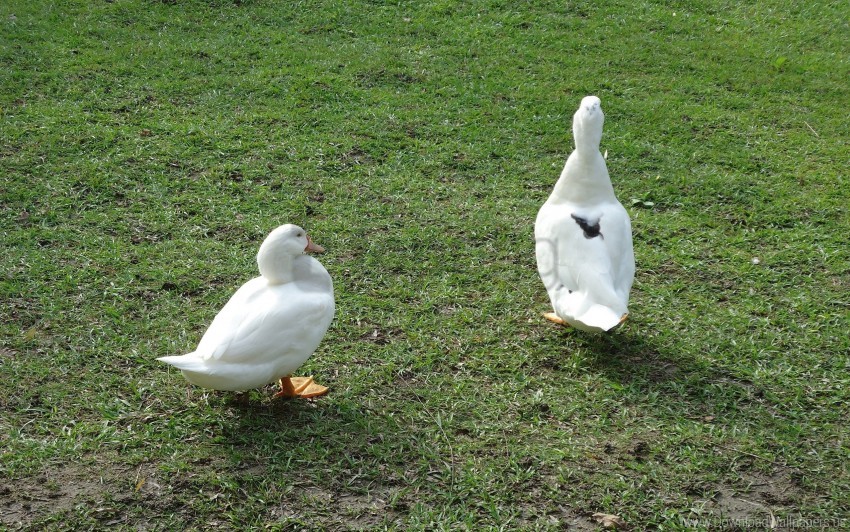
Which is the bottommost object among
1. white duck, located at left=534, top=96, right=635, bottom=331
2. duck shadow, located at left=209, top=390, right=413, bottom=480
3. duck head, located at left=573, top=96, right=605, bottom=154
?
duck shadow, located at left=209, top=390, right=413, bottom=480

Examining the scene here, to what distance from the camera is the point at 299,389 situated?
3.97 meters

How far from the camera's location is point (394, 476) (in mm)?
3568

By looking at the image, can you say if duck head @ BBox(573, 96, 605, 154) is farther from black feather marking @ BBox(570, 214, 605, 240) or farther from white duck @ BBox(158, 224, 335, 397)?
white duck @ BBox(158, 224, 335, 397)

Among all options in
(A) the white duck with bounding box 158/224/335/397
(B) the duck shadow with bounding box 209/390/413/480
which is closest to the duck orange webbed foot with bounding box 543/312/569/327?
(B) the duck shadow with bounding box 209/390/413/480

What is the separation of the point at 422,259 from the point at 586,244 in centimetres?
128

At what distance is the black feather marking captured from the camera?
4301 millimetres

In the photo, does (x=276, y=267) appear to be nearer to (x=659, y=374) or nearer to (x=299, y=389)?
(x=299, y=389)

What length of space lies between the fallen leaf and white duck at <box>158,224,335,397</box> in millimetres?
1444

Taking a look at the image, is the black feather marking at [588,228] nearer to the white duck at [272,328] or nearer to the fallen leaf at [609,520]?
the white duck at [272,328]

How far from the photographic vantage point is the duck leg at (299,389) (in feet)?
12.9

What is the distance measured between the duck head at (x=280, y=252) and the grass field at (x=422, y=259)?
2.07ft

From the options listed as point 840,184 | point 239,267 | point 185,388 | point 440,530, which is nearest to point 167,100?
point 239,267

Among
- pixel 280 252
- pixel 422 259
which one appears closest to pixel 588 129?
pixel 422 259

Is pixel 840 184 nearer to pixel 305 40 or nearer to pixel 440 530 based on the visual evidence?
pixel 440 530
